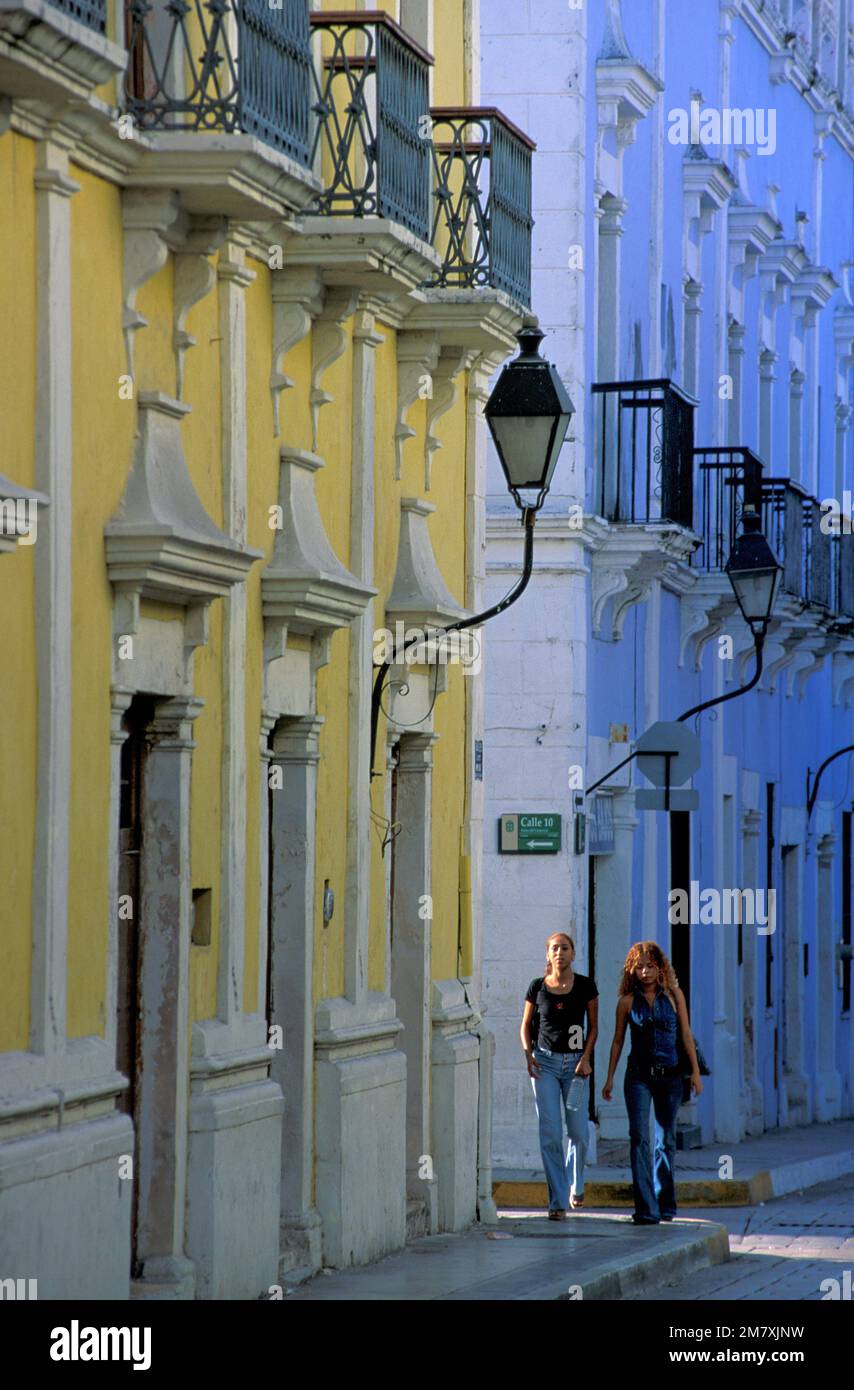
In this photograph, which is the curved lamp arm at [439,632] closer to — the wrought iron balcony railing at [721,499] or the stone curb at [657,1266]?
the stone curb at [657,1266]

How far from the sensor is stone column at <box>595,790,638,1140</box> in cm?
2277

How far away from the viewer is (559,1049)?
16906mm

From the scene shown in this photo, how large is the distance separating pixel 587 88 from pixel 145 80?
35.5 feet

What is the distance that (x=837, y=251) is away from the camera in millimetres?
36688

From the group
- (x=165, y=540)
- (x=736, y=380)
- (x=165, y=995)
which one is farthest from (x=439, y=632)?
(x=736, y=380)

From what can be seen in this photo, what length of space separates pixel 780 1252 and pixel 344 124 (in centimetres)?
672

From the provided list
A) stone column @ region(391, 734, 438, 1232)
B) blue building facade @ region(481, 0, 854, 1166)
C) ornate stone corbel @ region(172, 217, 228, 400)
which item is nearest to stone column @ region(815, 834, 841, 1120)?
blue building facade @ region(481, 0, 854, 1166)

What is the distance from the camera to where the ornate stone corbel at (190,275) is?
12.0 meters

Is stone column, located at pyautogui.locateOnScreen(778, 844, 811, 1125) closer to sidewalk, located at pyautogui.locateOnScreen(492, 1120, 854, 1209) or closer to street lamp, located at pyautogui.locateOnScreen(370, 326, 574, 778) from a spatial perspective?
sidewalk, located at pyautogui.locateOnScreen(492, 1120, 854, 1209)

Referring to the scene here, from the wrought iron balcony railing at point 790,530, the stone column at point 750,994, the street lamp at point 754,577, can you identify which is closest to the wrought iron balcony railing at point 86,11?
the street lamp at point 754,577

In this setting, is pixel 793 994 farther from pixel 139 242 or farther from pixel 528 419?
pixel 139 242
